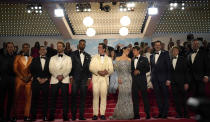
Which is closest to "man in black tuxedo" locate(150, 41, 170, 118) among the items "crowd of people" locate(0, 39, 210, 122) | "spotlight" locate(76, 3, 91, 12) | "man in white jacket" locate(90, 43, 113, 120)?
"crowd of people" locate(0, 39, 210, 122)

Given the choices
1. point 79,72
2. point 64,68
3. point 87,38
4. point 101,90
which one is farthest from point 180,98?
point 87,38

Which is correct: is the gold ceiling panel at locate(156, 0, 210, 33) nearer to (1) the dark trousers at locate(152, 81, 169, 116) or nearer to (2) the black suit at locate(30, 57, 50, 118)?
(1) the dark trousers at locate(152, 81, 169, 116)

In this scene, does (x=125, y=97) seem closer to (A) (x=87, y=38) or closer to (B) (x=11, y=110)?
(B) (x=11, y=110)

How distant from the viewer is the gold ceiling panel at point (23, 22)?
11511 mm

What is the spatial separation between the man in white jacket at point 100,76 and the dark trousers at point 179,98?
176 cm

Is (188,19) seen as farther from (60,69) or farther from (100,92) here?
(60,69)

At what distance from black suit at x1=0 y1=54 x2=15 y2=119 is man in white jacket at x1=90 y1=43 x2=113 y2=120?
1971mm

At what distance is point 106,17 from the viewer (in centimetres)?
1258

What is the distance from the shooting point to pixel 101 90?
19.2 feet

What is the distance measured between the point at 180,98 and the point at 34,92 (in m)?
3.64

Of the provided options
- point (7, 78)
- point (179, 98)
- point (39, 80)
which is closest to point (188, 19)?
point (179, 98)

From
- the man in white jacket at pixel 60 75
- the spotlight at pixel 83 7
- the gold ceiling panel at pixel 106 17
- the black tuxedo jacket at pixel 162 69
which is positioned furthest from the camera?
the gold ceiling panel at pixel 106 17

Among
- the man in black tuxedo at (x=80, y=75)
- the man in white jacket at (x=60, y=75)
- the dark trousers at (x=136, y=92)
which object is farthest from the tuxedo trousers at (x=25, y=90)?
the dark trousers at (x=136, y=92)

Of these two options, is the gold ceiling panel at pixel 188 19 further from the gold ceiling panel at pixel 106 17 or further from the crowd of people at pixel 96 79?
the crowd of people at pixel 96 79
